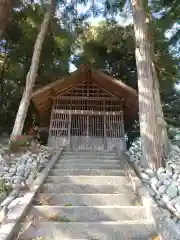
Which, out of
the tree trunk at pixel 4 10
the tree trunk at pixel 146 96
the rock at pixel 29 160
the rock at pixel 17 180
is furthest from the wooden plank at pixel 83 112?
the rock at pixel 17 180

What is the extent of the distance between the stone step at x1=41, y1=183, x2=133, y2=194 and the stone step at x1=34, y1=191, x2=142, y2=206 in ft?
0.97

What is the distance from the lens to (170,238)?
2352mm

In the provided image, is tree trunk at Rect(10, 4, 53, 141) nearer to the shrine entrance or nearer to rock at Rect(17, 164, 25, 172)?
rock at Rect(17, 164, 25, 172)

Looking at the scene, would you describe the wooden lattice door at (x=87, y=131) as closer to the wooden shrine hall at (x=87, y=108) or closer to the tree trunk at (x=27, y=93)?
the wooden shrine hall at (x=87, y=108)

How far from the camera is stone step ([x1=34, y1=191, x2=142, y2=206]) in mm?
3500

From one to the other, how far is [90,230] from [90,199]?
2.86 ft

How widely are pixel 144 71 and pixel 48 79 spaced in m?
7.16

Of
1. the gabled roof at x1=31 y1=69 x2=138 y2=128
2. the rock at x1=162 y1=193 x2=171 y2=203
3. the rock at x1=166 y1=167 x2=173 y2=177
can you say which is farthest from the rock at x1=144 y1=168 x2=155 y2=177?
the gabled roof at x1=31 y1=69 x2=138 y2=128

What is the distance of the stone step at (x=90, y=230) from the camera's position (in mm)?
2578

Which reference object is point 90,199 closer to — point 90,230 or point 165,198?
point 90,230

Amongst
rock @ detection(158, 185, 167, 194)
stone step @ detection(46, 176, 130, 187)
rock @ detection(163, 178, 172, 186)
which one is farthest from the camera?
stone step @ detection(46, 176, 130, 187)

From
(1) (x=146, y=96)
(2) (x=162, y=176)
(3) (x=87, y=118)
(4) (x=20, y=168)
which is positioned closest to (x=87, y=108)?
(3) (x=87, y=118)

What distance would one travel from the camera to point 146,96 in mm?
5504

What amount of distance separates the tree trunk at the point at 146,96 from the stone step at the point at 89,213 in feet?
5.94
